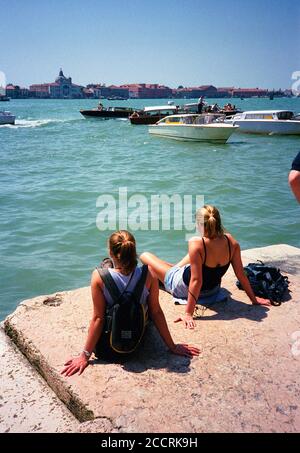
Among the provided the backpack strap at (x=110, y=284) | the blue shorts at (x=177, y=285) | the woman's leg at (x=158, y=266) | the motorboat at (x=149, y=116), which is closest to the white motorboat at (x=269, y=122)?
the motorboat at (x=149, y=116)

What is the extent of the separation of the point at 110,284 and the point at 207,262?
113 centimetres

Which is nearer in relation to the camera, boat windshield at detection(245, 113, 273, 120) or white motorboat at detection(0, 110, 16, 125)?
boat windshield at detection(245, 113, 273, 120)

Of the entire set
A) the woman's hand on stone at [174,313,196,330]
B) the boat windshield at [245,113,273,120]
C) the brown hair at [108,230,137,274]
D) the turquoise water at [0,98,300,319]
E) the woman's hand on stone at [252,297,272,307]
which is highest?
the boat windshield at [245,113,273,120]

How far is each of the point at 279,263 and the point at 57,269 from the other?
3531 mm

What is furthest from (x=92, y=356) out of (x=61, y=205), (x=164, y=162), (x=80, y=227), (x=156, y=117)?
(x=156, y=117)

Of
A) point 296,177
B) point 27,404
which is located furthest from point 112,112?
point 27,404

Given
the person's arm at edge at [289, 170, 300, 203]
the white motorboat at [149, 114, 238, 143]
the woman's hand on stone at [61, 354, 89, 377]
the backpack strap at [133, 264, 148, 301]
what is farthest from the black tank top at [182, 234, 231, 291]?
the white motorboat at [149, 114, 238, 143]

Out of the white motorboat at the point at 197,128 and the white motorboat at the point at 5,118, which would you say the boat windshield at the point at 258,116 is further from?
the white motorboat at the point at 5,118

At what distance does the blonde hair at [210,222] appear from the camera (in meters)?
3.56

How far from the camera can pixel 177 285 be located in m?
4.00

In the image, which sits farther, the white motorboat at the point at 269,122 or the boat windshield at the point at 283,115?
the boat windshield at the point at 283,115

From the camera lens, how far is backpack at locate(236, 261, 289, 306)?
4043 millimetres

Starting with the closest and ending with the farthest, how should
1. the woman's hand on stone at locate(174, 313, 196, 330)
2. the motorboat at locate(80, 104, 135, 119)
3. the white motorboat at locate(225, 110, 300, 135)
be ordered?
1. the woman's hand on stone at locate(174, 313, 196, 330)
2. the white motorboat at locate(225, 110, 300, 135)
3. the motorboat at locate(80, 104, 135, 119)

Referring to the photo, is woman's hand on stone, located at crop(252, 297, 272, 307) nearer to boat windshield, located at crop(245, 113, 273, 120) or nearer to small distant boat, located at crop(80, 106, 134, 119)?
boat windshield, located at crop(245, 113, 273, 120)
